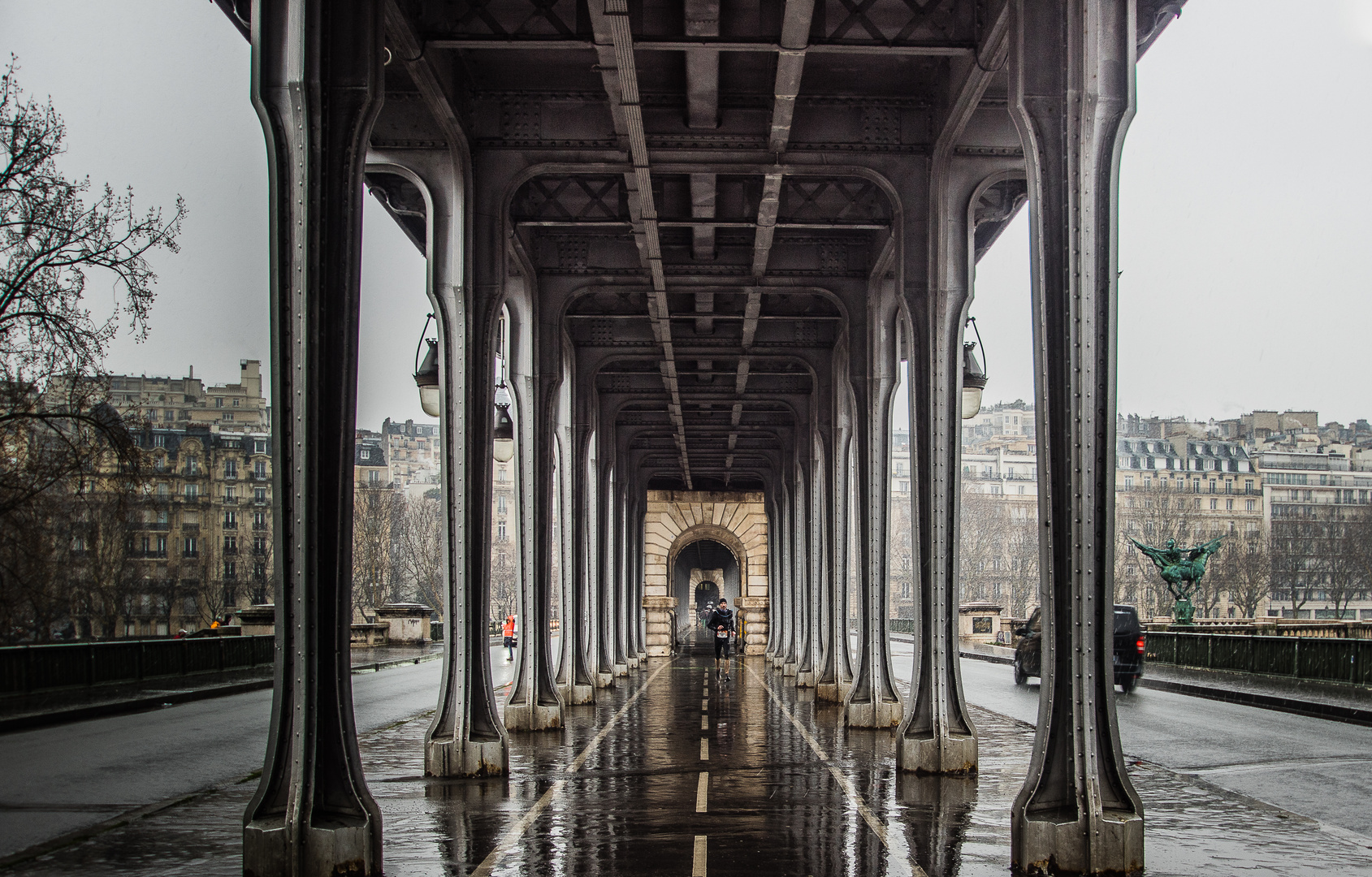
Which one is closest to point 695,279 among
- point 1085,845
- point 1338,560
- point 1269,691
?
point 1269,691

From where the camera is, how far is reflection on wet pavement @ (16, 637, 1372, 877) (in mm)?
8930

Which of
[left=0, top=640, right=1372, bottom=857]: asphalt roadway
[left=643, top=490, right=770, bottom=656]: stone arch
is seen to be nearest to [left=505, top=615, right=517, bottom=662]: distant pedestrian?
[left=643, top=490, right=770, bottom=656]: stone arch

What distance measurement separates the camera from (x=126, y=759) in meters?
15.9

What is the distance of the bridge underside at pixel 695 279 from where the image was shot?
29.5ft

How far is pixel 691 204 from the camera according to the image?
63.9 feet

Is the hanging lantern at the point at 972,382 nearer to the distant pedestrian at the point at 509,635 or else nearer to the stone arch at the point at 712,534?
the distant pedestrian at the point at 509,635

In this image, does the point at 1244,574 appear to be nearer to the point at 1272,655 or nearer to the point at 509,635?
the point at 509,635

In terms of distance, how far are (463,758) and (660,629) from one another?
39.9 m

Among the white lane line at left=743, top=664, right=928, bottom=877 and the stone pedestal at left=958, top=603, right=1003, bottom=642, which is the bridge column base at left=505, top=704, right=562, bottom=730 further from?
the stone pedestal at left=958, top=603, right=1003, bottom=642

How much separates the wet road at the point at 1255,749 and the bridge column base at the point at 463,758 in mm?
6026

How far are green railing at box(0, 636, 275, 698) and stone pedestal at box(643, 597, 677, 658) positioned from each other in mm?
20068

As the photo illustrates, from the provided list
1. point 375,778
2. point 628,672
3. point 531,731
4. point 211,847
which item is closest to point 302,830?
point 211,847

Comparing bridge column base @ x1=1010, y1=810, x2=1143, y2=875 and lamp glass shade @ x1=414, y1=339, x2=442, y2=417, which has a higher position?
lamp glass shade @ x1=414, y1=339, x2=442, y2=417

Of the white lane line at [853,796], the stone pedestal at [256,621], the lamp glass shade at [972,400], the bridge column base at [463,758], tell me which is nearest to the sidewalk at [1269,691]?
the lamp glass shade at [972,400]
